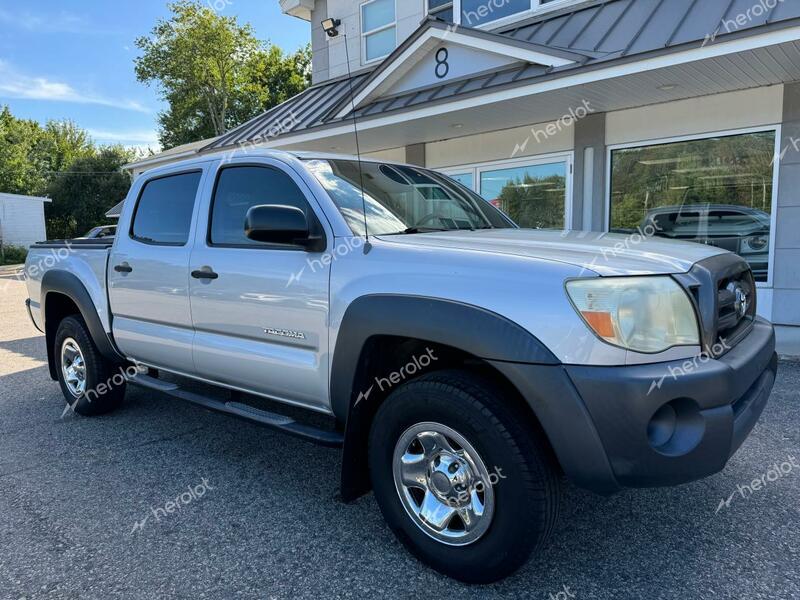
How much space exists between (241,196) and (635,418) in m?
2.56

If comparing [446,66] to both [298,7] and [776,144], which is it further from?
[298,7]

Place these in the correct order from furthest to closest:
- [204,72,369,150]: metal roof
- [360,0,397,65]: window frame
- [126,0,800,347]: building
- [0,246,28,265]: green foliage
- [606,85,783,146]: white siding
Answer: [0,246,28,265]: green foliage, [360,0,397,65]: window frame, [204,72,369,150]: metal roof, [606,85,783,146]: white siding, [126,0,800,347]: building

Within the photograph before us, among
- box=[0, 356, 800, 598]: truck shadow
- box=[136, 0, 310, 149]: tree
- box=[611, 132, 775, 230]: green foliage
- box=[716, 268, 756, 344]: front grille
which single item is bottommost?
box=[0, 356, 800, 598]: truck shadow

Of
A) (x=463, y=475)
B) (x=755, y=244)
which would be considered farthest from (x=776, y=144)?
(x=463, y=475)

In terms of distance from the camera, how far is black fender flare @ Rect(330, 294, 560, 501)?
2.14m

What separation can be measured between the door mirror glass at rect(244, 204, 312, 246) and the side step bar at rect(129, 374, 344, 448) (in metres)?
0.97

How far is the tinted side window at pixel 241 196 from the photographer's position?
10.6ft

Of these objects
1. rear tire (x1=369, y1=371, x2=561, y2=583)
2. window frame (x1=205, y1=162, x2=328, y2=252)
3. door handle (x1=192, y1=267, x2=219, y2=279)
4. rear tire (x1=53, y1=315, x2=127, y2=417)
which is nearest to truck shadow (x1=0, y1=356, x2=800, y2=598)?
rear tire (x1=369, y1=371, x2=561, y2=583)

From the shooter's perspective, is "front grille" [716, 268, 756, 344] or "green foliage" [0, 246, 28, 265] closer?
"front grille" [716, 268, 756, 344]

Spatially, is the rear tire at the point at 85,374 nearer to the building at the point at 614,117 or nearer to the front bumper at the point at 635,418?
the building at the point at 614,117

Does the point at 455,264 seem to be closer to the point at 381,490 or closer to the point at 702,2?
the point at 381,490

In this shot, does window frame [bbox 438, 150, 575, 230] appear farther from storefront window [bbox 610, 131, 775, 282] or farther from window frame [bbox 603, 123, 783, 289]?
window frame [bbox 603, 123, 783, 289]

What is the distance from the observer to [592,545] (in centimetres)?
270

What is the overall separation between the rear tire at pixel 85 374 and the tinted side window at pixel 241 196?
1912mm
